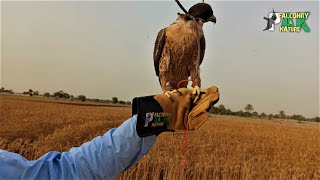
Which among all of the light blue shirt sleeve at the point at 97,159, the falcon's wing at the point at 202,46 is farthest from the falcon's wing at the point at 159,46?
the light blue shirt sleeve at the point at 97,159

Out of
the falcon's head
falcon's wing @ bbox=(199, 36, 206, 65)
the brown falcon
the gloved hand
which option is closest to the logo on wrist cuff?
the gloved hand

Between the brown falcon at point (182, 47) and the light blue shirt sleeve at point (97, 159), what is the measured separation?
51.4 inches

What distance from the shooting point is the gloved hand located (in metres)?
1.72

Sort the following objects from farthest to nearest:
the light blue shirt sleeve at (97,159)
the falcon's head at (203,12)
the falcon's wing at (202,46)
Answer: the falcon's wing at (202,46), the falcon's head at (203,12), the light blue shirt sleeve at (97,159)

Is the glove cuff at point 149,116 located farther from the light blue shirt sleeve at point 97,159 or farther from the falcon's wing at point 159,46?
the falcon's wing at point 159,46

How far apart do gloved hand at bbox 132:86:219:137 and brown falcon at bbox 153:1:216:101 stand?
2.96 ft

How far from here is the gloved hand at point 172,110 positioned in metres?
1.72

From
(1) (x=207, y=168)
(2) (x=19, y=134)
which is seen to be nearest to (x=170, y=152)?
(1) (x=207, y=168)

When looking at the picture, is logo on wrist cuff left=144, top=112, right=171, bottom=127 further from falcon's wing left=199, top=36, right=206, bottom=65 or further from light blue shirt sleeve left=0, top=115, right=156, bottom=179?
falcon's wing left=199, top=36, right=206, bottom=65

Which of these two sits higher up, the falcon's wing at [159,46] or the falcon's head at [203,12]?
the falcon's head at [203,12]

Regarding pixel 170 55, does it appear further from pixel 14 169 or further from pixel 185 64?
pixel 14 169

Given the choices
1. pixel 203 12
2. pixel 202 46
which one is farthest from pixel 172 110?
pixel 202 46

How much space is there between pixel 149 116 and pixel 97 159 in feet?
0.89

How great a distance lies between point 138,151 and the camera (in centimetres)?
171
